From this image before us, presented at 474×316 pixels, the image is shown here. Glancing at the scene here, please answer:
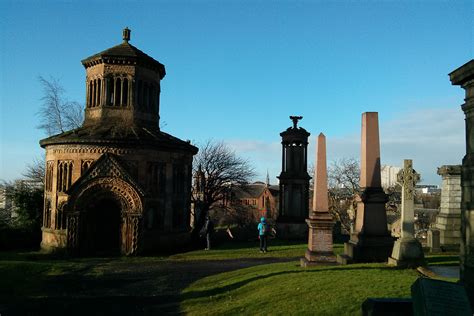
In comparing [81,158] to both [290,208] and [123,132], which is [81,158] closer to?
[123,132]

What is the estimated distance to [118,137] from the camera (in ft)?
77.5

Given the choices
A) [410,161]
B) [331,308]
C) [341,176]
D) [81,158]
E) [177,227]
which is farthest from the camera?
[341,176]

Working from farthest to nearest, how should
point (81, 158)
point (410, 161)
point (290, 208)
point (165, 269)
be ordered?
point (290, 208) → point (81, 158) → point (165, 269) → point (410, 161)

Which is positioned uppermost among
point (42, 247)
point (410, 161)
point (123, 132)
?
point (123, 132)

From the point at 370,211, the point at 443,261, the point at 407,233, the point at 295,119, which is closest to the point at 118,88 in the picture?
the point at 295,119

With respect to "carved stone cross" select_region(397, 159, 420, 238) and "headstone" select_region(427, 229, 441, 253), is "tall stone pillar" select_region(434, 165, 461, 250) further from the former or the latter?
"carved stone cross" select_region(397, 159, 420, 238)

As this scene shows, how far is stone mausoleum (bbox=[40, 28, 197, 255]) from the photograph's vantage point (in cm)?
2262

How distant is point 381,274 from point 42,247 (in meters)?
21.7

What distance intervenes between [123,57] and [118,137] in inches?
236

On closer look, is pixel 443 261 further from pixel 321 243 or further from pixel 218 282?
pixel 218 282

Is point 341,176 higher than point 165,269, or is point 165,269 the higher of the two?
point 341,176

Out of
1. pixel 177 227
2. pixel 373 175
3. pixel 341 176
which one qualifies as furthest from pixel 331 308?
pixel 341 176

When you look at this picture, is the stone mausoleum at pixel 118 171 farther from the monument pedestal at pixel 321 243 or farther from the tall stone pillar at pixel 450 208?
the tall stone pillar at pixel 450 208

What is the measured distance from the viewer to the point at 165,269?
55.9ft
